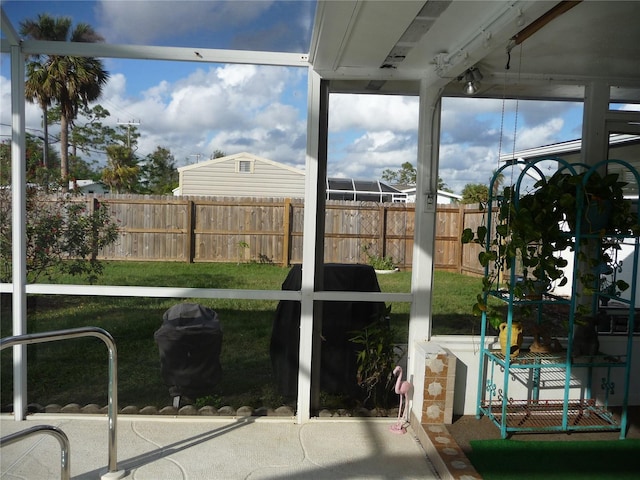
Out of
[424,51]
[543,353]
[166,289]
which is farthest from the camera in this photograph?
[166,289]

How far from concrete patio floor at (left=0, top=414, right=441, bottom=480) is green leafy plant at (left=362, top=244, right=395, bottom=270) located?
1.00 meters

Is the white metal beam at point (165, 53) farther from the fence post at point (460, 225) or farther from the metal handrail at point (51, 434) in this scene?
the metal handrail at point (51, 434)

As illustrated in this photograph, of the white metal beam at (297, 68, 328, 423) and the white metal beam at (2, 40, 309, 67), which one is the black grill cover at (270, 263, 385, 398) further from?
the white metal beam at (2, 40, 309, 67)

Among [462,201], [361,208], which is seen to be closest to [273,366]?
[361,208]

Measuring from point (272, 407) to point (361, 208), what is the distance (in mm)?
1436

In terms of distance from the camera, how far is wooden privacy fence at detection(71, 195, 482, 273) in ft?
11.7

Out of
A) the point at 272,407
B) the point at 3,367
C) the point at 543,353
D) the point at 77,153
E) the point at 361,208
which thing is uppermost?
the point at 77,153

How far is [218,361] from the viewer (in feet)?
11.9

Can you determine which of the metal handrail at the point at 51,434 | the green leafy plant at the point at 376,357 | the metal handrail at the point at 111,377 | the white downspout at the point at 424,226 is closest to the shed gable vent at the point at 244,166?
the white downspout at the point at 424,226

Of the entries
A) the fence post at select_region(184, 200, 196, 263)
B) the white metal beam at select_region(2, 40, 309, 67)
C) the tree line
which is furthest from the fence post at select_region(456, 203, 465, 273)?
the tree line

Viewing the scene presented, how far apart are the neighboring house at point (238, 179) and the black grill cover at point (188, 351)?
0.76 metres

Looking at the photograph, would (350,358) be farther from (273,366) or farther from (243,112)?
(243,112)

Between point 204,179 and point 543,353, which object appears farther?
point 204,179

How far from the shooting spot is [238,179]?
357 centimetres
